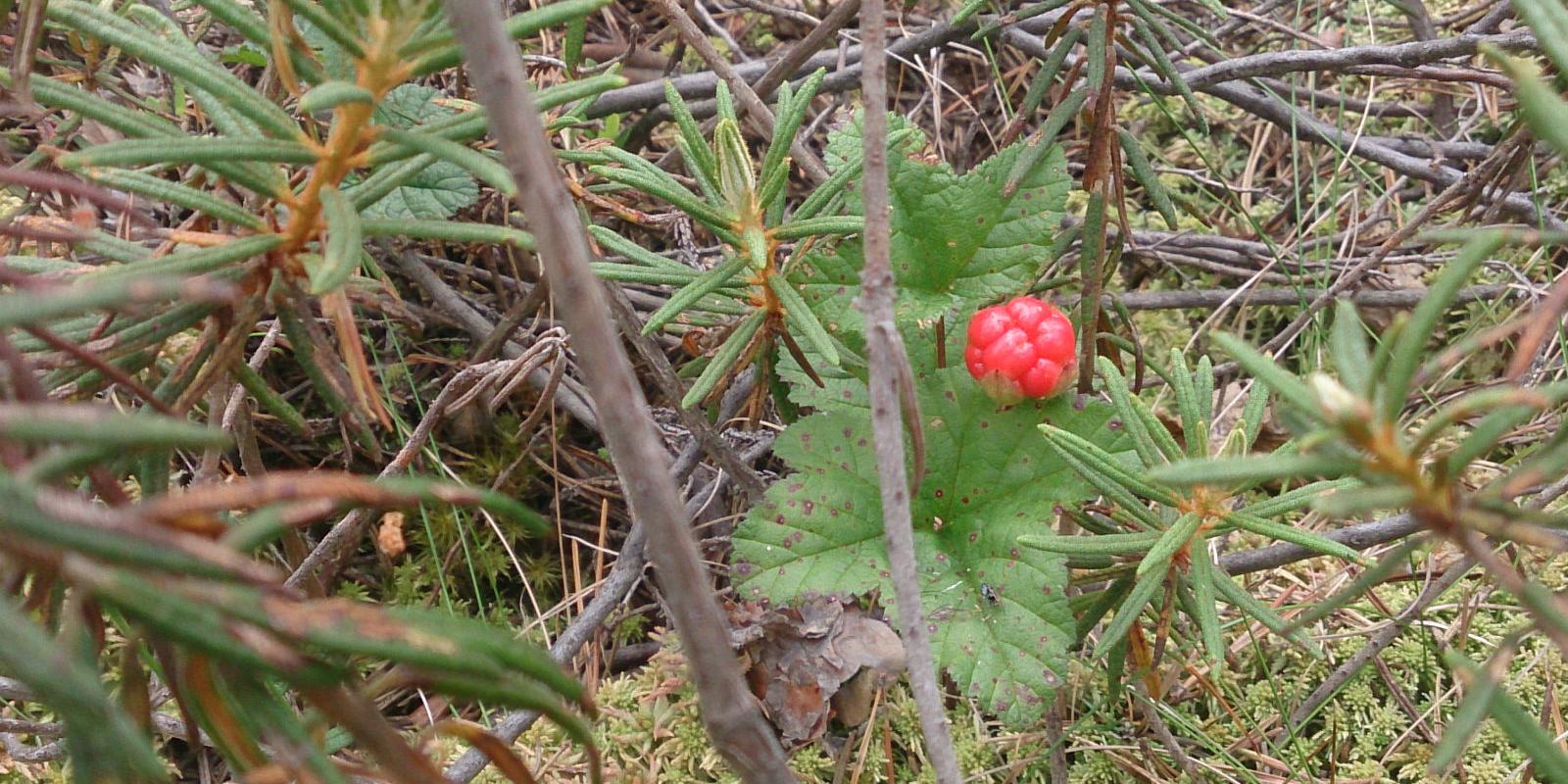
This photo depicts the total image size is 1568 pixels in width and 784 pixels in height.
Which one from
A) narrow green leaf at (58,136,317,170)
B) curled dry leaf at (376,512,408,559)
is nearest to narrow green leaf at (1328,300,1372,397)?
narrow green leaf at (58,136,317,170)

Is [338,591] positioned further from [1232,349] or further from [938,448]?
[1232,349]

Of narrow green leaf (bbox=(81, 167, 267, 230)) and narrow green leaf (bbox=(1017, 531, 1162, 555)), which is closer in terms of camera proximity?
narrow green leaf (bbox=(81, 167, 267, 230))

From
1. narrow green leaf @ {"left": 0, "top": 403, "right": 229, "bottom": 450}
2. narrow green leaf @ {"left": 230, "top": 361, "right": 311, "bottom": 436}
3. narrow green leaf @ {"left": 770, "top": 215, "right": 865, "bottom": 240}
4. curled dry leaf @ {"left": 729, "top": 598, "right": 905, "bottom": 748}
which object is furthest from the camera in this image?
curled dry leaf @ {"left": 729, "top": 598, "right": 905, "bottom": 748}

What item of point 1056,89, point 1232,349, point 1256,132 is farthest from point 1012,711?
point 1256,132

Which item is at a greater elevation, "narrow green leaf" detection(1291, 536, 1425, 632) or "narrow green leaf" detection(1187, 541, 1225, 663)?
"narrow green leaf" detection(1291, 536, 1425, 632)

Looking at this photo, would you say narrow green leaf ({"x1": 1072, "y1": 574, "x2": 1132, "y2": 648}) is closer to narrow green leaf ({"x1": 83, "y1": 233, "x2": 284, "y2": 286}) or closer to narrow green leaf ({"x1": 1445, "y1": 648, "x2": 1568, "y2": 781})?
narrow green leaf ({"x1": 1445, "y1": 648, "x2": 1568, "y2": 781})

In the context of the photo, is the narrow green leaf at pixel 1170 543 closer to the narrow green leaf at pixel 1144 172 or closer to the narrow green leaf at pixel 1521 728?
the narrow green leaf at pixel 1521 728

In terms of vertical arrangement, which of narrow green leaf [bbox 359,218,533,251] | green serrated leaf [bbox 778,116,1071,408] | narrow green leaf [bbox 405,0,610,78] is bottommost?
green serrated leaf [bbox 778,116,1071,408]

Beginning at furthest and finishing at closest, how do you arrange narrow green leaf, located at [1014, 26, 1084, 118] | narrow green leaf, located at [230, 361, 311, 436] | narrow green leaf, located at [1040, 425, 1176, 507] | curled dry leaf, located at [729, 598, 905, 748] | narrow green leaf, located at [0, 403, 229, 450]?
1. narrow green leaf, located at [1014, 26, 1084, 118]
2. curled dry leaf, located at [729, 598, 905, 748]
3. narrow green leaf, located at [1040, 425, 1176, 507]
4. narrow green leaf, located at [230, 361, 311, 436]
5. narrow green leaf, located at [0, 403, 229, 450]
